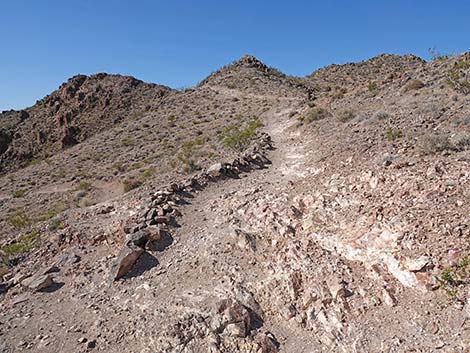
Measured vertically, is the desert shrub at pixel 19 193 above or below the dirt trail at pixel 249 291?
above

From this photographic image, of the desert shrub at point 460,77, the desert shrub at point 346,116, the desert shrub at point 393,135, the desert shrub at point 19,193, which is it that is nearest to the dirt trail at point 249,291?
the desert shrub at point 393,135

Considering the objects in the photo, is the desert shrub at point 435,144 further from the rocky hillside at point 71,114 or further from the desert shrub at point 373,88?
the rocky hillside at point 71,114

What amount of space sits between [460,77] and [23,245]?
54.9 ft

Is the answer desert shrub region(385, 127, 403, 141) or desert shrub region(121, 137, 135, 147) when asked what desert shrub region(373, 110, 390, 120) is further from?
desert shrub region(121, 137, 135, 147)

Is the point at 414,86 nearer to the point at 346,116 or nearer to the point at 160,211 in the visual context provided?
the point at 346,116

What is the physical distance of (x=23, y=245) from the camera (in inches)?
369

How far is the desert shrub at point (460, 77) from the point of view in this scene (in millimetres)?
12880

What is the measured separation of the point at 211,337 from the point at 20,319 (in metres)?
3.44

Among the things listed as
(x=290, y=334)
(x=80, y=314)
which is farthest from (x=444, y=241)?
(x=80, y=314)

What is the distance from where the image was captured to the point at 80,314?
6039 mm

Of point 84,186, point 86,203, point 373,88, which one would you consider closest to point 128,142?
point 84,186

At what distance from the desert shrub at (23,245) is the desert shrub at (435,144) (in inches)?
394

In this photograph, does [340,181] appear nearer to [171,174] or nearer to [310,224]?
[310,224]

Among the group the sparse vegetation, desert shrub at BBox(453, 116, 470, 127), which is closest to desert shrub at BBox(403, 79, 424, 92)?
desert shrub at BBox(453, 116, 470, 127)
